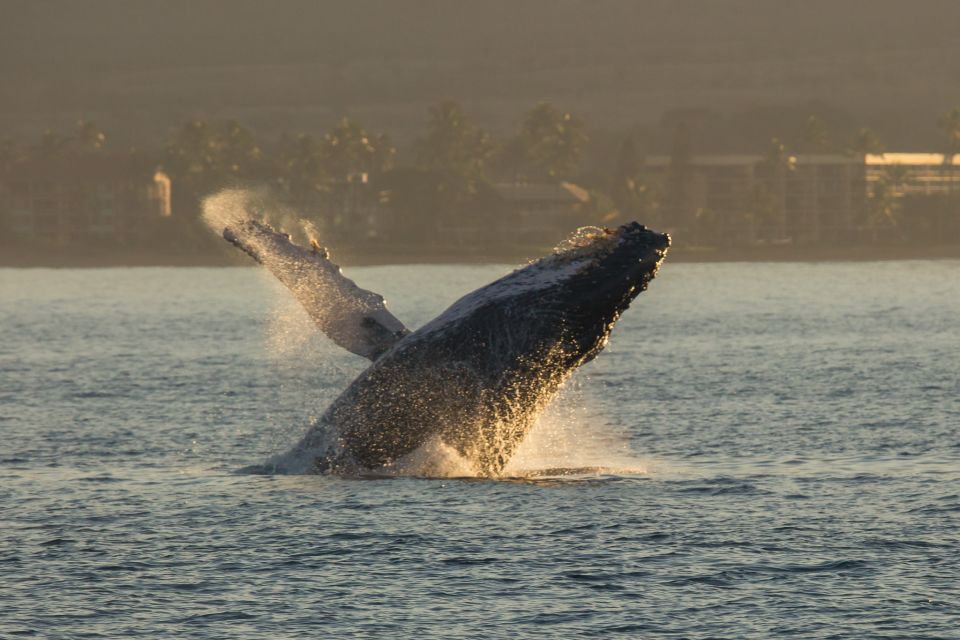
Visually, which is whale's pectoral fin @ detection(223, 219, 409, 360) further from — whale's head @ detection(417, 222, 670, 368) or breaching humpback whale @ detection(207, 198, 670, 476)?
whale's head @ detection(417, 222, 670, 368)

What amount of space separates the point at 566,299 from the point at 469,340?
50.5 inches

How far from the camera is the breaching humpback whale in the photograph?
18797 millimetres

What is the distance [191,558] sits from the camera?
19.0 metres

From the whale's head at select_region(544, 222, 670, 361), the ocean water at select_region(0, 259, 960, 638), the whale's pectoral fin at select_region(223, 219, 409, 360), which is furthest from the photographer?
the whale's pectoral fin at select_region(223, 219, 409, 360)

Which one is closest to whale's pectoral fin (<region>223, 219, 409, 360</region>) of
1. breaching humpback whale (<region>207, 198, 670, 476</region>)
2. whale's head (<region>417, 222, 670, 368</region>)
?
breaching humpback whale (<region>207, 198, 670, 476</region>)

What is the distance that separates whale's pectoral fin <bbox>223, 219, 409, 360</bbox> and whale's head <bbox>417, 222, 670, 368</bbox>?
2.98 ft

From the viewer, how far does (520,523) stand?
20.3 meters

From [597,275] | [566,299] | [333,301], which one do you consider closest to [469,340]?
[566,299]

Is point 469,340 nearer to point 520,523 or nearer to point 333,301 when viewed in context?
point 333,301

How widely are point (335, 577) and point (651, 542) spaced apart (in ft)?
12.8

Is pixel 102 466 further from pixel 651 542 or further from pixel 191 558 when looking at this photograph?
pixel 651 542

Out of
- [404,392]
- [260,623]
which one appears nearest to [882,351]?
[404,392]

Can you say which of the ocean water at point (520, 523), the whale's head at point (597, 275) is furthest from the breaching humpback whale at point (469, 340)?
the ocean water at point (520, 523)

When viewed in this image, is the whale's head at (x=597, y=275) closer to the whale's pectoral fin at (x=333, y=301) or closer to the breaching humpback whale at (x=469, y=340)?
the breaching humpback whale at (x=469, y=340)
